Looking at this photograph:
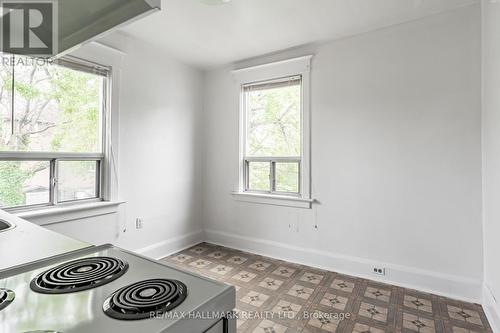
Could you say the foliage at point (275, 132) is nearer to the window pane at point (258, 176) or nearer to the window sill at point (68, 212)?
the window pane at point (258, 176)

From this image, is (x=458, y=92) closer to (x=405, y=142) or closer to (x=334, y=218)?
(x=405, y=142)

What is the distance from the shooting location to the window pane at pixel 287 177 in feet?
11.0

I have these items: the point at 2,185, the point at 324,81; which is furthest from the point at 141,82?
the point at 324,81

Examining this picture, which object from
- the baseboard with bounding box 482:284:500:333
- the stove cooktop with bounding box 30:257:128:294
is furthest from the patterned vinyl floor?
the stove cooktop with bounding box 30:257:128:294

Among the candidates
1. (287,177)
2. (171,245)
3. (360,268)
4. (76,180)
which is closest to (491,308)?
(360,268)

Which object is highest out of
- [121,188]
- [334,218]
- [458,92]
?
[458,92]

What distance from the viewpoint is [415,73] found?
257 centimetres

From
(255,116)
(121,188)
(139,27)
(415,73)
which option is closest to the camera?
(415,73)

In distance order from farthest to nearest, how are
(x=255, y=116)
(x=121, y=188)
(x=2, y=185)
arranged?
(x=255, y=116)
(x=121, y=188)
(x=2, y=185)

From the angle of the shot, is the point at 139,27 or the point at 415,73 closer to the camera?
the point at 415,73

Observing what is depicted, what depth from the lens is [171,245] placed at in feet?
11.6

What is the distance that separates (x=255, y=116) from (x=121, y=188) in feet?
6.24

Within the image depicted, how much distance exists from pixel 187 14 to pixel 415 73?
7.38 ft

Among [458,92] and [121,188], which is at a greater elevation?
[458,92]
